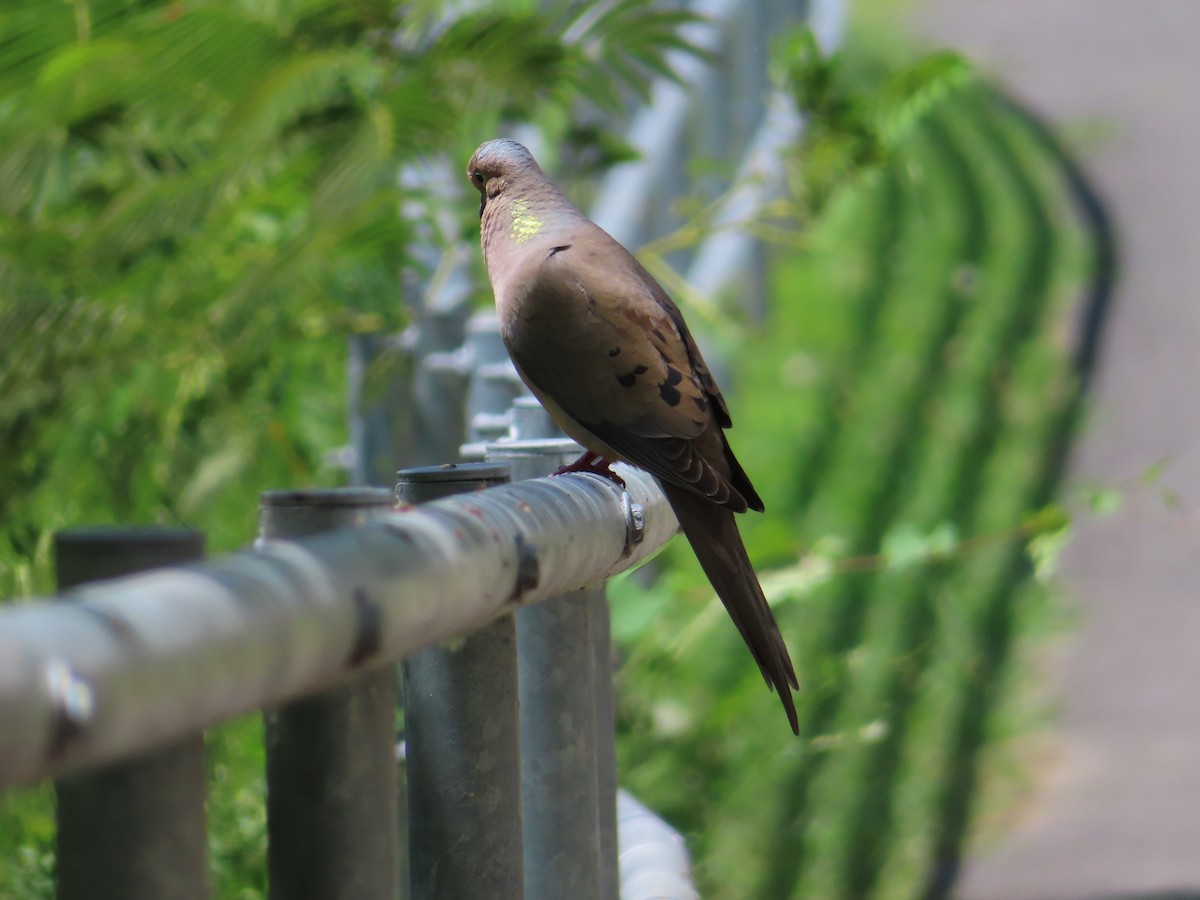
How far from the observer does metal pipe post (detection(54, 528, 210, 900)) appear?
940 mm

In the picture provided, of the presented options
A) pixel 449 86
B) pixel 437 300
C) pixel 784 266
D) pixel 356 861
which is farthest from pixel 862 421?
pixel 356 861

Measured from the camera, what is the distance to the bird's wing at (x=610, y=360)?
2908 millimetres

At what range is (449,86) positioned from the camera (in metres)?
3.81

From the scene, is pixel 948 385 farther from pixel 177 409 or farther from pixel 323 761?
pixel 323 761

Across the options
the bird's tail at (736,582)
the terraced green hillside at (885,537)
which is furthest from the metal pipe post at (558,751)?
the terraced green hillside at (885,537)

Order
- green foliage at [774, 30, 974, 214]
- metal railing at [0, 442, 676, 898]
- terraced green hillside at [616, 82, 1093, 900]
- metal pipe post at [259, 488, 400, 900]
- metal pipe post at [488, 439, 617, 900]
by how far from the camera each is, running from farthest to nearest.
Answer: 1. terraced green hillside at [616, 82, 1093, 900]
2. green foliage at [774, 30, 974, 214]
3. metal pipe post at [488, 439, 617, 900]
4. metal pipe post at [259, 488, 400, 900]
5. metal railing at [0, 442, 676, 898]

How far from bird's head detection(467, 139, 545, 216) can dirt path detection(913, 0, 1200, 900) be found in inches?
120

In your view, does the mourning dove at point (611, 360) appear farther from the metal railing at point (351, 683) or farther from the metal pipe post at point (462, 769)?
the metal pipe post at point (462, 769)

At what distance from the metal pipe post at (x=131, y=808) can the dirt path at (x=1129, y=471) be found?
461 centimetres

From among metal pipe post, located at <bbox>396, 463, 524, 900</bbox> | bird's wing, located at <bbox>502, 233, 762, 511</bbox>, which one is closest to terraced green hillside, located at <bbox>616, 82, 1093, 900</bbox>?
bird's wing, located at <bbox>502, 233, 762, 511</bbox>

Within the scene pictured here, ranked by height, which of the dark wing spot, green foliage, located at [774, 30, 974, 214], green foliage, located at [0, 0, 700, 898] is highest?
green foliage, located at [774, 30, 974, 214]

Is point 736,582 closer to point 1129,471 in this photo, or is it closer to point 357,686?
point 357,686

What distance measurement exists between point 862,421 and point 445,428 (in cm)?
341

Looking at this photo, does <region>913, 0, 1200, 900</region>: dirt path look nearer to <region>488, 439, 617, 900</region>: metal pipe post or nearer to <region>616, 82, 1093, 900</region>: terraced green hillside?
<region>616, 82, 1093, 900</region>: terraced green hillside
